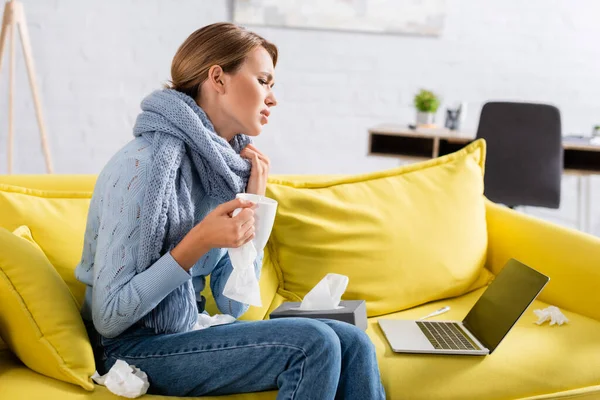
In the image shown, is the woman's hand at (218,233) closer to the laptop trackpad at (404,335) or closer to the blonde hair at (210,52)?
the blonde hair at (210,52)

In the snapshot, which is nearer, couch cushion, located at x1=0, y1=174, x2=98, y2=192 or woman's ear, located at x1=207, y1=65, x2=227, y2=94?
woman's ear, located at x1=207, y1=65, x2=227, y2=94

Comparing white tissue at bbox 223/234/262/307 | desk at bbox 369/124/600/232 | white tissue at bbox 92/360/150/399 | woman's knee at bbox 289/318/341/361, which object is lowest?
desk at bbox 369/124/600/232

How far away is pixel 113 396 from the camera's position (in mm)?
1195

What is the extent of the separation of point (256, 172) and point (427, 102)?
249 cm

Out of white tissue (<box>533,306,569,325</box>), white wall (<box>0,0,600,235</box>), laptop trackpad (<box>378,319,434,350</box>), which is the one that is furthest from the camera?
white wall (<box>0,0,600,235</box>)

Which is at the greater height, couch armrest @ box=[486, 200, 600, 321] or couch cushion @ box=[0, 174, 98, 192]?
couch cushion @ box=[0, 174, 98, 192]

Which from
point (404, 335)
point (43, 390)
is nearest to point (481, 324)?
point (404, 335)

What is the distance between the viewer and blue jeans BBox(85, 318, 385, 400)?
3.89 feet

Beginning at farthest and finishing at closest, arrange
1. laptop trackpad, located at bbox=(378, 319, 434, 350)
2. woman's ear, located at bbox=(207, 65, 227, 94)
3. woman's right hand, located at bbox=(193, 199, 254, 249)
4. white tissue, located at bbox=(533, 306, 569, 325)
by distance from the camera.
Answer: white tissue, located at bbox=(533, 306, 569, 325) → laptop trackpad, located at bbox=(378, 319, 434, 350) → woman's ear, located at bbox=(207, 65, 227, 94) → woman's right hand, located at bbox=(193, 199, 254, 249)

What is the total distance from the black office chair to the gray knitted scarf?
2.23 metres

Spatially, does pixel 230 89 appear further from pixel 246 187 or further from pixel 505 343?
pixel 505 343

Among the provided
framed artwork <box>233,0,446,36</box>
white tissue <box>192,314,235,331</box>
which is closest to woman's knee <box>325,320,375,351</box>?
white tissue <box>192,314,235,331</box>

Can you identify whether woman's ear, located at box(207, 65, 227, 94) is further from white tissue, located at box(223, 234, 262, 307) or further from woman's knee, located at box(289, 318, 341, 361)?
woman's knee, located at box(289, 318, 341, 361)

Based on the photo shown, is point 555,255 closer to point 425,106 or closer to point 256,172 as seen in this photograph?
point 256,172
